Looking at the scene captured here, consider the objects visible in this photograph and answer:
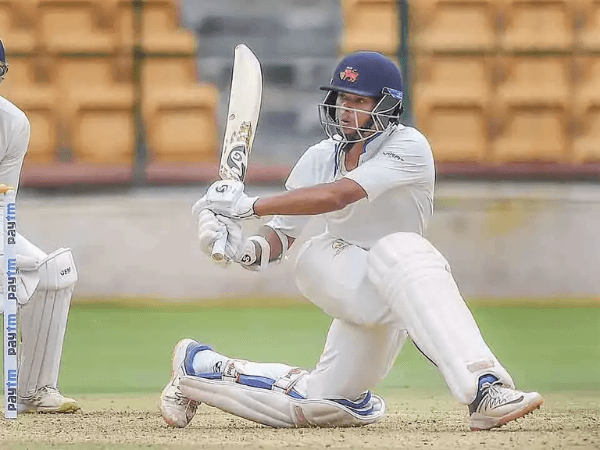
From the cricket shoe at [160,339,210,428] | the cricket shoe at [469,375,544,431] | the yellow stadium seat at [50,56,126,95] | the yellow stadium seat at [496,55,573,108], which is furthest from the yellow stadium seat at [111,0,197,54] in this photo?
the cricket shoe at [469,375,544,431]

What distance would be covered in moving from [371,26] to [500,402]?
511 centimetres

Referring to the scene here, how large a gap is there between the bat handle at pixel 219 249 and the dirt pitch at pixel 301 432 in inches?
19.6

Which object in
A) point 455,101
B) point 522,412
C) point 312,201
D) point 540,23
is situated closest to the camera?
point 522,412

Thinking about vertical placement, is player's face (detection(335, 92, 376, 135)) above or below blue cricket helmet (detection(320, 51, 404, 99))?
below

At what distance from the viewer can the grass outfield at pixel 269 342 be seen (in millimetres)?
5746

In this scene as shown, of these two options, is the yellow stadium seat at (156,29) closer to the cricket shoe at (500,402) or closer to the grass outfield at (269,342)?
the grass outfield at (269,342)

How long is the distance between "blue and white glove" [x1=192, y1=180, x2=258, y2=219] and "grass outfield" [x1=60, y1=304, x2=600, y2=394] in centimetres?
155

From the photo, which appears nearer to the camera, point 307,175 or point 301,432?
point 301,432

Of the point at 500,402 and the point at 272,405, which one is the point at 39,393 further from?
the point at 500,402

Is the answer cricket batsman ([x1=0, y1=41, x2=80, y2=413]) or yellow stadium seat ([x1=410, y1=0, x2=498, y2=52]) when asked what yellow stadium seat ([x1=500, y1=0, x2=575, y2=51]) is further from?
cricket batsman ([x1=0, y1=41, x2=80, y2=413])

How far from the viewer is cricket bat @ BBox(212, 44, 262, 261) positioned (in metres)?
4.26

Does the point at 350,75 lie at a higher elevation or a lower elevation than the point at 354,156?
higher

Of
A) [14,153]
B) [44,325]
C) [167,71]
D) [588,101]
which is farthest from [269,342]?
[588,101]

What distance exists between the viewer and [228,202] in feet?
13.4
